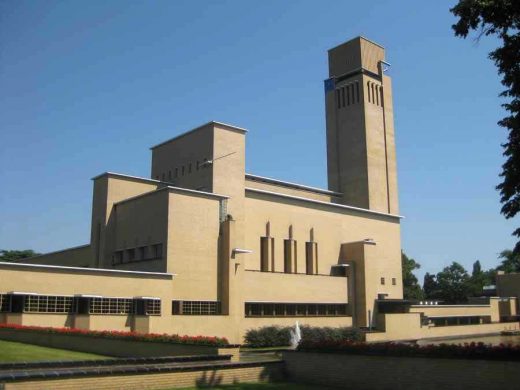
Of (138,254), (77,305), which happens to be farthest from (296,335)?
(77,305)

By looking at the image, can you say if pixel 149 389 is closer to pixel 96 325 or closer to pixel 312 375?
pixel 312 375

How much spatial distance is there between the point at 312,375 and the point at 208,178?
28.5m

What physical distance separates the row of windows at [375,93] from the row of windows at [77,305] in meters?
43.2

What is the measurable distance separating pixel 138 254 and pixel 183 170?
1031 centimetres

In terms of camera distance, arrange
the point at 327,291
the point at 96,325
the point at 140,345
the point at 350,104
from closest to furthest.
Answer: the point at 140,345, the point at 96,325, the point at 327,291, the point at 350,104

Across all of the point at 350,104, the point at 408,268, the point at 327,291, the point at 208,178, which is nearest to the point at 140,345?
the point at 208,178

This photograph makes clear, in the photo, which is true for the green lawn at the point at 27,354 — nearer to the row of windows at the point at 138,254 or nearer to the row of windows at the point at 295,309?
the row of windows at the point at 138,254

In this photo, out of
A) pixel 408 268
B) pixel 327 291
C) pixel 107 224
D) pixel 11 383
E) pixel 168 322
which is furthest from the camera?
pixel 408 268

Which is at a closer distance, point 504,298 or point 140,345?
point 140,345

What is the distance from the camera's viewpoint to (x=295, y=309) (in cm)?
4856

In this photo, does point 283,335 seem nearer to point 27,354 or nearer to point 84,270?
point 84,270

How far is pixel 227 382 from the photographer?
17.8m

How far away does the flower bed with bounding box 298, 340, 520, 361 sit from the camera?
1484 centimetres

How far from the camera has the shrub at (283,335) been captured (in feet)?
138
